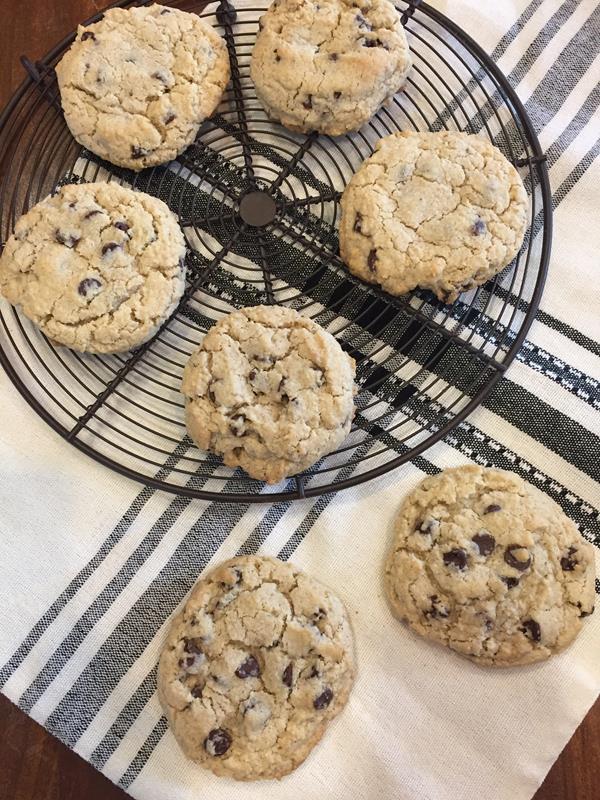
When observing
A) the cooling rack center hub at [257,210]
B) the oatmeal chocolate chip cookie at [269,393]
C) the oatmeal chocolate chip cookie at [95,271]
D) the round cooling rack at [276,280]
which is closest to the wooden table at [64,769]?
the round cooling rack at [276,280]

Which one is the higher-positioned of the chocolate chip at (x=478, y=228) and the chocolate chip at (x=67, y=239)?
the chocolate chip at (x=478, y=228)

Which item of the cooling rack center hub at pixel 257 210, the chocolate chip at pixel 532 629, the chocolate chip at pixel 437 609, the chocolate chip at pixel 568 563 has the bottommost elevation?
the chocolate chip at pixel 437 609

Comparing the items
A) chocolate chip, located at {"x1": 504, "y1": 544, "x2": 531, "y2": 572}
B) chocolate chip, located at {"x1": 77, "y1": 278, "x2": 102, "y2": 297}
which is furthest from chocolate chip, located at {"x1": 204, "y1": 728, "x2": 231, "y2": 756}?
chocolate chip, located at {"x1": 77, "y1": 278, "x2": 102, "y2": 297}

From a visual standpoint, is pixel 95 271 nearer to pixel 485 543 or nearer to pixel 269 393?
pixel 269 393

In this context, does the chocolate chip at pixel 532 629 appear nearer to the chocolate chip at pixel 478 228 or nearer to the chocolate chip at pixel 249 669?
the chocolate chip at pixel 249 669

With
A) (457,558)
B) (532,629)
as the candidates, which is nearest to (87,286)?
A: (457,558)

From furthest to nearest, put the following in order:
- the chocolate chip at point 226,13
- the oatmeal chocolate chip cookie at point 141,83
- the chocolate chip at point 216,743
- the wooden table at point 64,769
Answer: the chocolate chip at point 226,13, the oatmeal chocolate chip cookie at point 141,83, the wooden table at point 64,769, the chocolate chip at point 216,743
